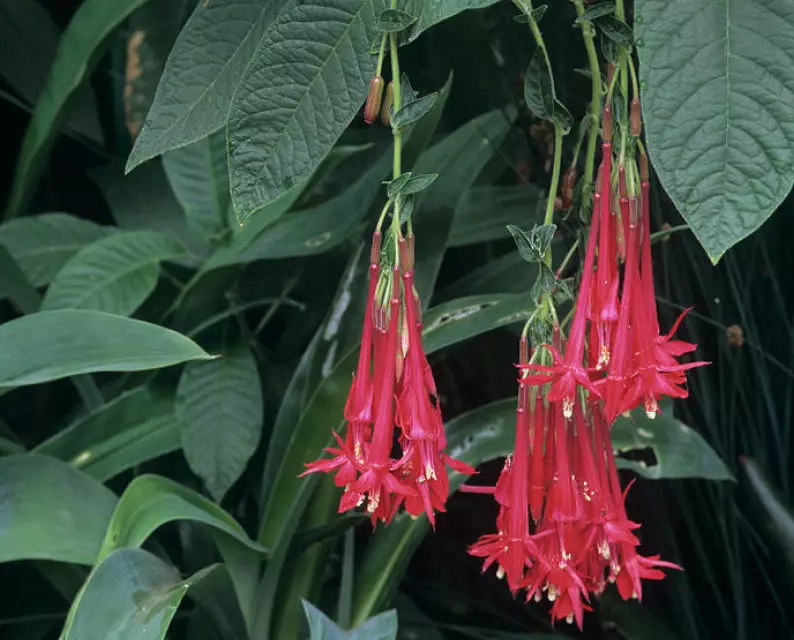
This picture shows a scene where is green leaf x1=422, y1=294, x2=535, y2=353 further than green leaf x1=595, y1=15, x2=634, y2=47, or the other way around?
green leaf x1=422, y1=294, x2=535, y2=353

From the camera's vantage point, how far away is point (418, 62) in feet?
2.71

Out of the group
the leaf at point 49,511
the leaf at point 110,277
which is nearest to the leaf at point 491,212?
the leaf at point 110,277

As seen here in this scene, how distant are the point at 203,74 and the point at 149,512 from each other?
27cm

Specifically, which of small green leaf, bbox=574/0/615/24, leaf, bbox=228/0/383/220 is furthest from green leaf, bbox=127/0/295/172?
small green leaf, bbox=574/0/615/24

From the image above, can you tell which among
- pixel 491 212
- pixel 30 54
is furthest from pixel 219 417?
pixel 30 54

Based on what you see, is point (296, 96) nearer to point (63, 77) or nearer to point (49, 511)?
point (49, 511)

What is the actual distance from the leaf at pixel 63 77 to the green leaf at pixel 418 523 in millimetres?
437

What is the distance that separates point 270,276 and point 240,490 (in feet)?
0.72

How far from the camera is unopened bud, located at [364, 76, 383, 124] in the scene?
40cm

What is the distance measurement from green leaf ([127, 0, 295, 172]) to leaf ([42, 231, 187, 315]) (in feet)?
0.82

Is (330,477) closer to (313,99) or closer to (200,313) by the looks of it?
(200,313)

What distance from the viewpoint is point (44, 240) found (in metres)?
0.80

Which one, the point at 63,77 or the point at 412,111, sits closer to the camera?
the point at 412,111

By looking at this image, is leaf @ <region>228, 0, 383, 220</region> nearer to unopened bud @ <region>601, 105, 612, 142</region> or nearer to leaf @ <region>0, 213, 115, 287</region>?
unopened bud @ <region>601, 105, 612, 142</region>
